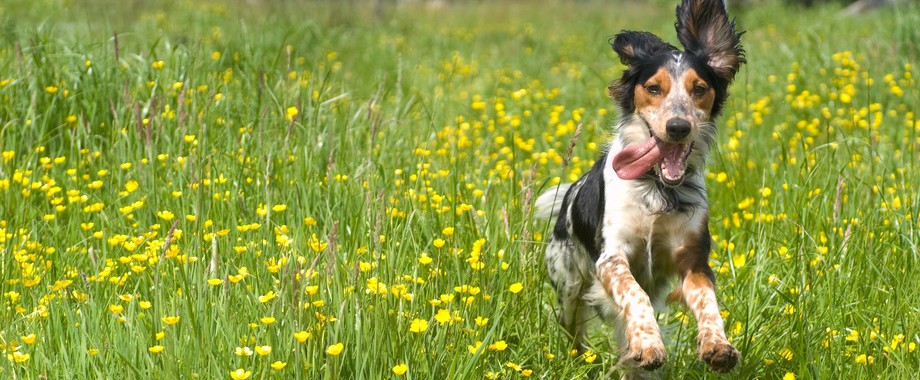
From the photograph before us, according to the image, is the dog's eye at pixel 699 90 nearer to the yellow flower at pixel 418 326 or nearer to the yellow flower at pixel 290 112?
the yellow flower at pixel 418 326

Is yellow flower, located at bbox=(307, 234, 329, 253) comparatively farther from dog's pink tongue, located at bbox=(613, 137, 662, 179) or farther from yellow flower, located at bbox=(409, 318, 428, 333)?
dog's pink tongue, located at bbox=(613, 137, 662, 179)

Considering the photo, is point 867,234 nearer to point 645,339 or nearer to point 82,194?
point 645,339

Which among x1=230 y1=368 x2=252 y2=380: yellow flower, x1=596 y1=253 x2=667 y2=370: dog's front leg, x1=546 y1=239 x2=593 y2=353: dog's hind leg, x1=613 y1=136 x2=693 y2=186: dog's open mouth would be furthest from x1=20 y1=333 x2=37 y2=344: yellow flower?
x1=613 y1=136 x2=693 y2=186: dog's open mouth

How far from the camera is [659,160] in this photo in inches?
130

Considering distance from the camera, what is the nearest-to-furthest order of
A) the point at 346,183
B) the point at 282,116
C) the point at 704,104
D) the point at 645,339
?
the point at 645,339 → the point at 704,104 → the point at 346,183 → the point at 282,116

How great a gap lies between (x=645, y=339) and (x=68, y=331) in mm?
1625

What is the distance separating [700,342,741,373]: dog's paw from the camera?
2.77 meters

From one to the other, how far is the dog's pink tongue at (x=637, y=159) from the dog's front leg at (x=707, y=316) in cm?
34

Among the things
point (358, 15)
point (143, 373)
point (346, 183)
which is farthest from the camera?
point (358, 15)

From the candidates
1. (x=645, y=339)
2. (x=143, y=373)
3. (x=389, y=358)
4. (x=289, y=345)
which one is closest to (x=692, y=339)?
(x=645, y=339)

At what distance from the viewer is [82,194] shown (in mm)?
4090

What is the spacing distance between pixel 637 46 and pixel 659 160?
47 cm

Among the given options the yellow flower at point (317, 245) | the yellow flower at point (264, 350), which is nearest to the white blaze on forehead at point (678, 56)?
the yellow flower at point (317, 245)

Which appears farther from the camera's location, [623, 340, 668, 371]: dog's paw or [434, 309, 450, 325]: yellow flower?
[623, 340, 668, 371]: dog's paw
